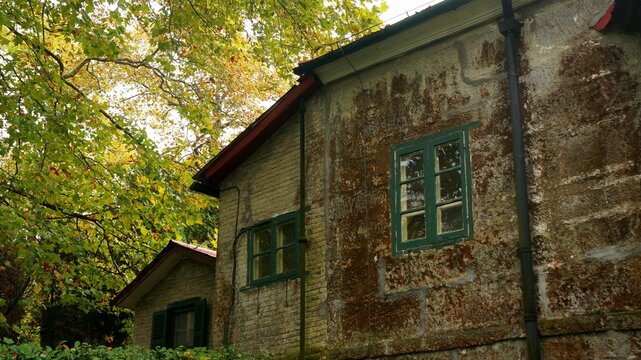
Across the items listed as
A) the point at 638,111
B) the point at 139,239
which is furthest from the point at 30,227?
the point at 638,111

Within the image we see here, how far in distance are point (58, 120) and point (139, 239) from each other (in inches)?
202

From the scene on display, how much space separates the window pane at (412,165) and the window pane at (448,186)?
415mm

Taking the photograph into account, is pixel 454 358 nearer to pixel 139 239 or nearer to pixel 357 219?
pixel 357 219

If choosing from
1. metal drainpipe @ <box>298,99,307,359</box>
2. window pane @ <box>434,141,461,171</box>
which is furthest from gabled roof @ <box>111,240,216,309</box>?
window pane @ <box>434,141,461,171</box>

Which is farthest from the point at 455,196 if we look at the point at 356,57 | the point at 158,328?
the point at 158,328

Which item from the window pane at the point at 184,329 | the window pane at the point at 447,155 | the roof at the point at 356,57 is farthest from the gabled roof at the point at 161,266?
the window pane at the point at 447,155

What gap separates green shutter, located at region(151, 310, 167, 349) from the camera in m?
16.4

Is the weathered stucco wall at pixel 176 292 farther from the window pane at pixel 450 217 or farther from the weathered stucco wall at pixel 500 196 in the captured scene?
the window pane at pixel 450 217

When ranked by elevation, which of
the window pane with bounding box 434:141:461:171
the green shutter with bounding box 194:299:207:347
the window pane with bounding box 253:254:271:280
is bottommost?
the green shutter with bounding box 194:299:207:347

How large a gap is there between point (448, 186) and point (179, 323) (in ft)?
26.7

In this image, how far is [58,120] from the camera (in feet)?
46.7

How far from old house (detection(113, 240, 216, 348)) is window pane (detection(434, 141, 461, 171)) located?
243 inches

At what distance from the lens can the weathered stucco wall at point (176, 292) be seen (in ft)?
51.8

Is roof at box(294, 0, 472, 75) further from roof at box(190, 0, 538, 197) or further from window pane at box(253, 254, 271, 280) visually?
window pane at box(253, 254, 271, 280)
